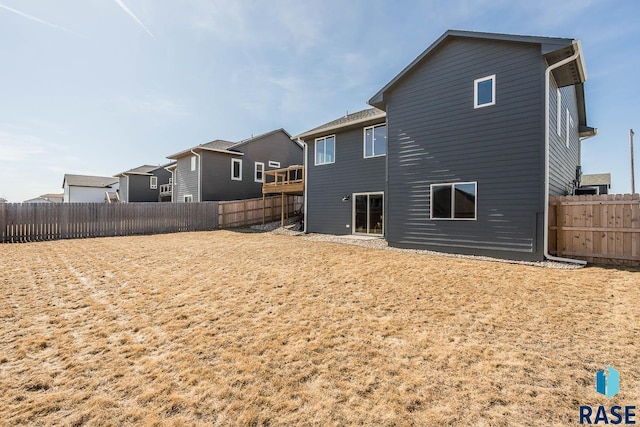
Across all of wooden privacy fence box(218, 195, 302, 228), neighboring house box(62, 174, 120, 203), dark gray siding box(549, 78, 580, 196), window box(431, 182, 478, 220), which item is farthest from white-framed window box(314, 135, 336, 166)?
neighboring house box(62, 174, 120, 203)

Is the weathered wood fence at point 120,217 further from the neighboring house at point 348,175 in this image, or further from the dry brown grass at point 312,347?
the dry brown grass at point 312,347

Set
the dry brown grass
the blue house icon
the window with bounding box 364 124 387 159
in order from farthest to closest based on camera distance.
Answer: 1. the window with bounding box 364 124 387 159
2. the blue house icon
3. the dry brown grass

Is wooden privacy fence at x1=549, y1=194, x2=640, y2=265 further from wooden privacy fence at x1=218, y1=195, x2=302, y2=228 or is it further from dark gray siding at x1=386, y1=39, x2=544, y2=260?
wooden privacy fence at x1=218, y1=195, x2=302, y2=228

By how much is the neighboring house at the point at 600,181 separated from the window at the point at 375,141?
30349 millimetres

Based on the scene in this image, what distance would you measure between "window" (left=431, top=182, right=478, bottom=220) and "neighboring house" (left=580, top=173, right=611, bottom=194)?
3088 centimetres

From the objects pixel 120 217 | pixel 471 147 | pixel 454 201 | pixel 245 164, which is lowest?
pixel 120 217

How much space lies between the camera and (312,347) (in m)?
3.12

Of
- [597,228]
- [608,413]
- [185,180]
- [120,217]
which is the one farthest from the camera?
[185,180]

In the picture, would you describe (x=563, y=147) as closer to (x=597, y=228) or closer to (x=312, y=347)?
(x=597, y=228)

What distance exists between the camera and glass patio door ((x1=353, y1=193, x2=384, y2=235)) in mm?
12446

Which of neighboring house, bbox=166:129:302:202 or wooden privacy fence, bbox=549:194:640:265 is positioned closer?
wooden privacy fence, bbox=549:194:640:265

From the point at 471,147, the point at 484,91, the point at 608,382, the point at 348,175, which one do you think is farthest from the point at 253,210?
the point at 608,382

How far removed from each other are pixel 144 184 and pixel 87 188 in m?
14.5

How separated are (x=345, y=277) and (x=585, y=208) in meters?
7.12
